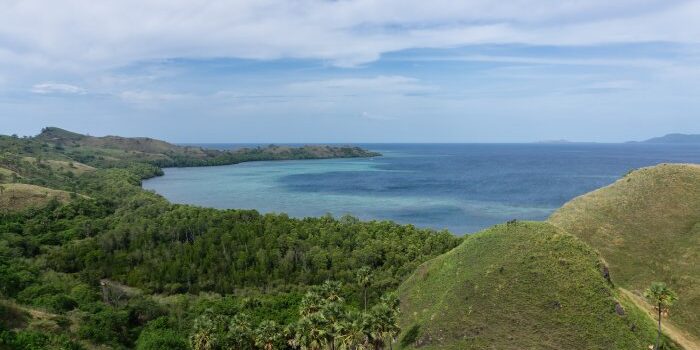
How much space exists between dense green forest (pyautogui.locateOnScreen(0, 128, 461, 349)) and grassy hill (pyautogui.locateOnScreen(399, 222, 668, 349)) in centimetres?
1053

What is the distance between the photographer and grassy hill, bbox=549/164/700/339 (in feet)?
266

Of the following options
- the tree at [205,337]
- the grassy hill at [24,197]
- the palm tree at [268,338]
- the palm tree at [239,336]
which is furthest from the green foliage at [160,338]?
the grassy hill at [24,197]

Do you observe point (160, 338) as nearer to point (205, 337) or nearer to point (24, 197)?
point (205, 337)

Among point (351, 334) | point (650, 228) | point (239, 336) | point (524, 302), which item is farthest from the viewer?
point (650, 228)

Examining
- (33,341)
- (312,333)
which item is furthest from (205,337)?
(33,341)

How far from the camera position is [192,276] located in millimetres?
105688

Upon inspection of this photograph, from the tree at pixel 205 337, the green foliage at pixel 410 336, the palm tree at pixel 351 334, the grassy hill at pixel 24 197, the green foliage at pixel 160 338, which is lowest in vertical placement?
the green foliage at pixel 160 338

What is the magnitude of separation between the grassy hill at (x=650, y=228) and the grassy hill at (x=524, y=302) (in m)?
18.4

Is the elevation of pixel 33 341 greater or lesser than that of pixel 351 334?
lesser

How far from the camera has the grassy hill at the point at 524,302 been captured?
60062 millimetres

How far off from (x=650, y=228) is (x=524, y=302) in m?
47.9

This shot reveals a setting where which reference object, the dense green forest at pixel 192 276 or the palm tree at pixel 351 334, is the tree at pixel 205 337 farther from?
the palm tree at pixel 351 334

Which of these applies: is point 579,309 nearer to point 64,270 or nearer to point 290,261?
point 290,261

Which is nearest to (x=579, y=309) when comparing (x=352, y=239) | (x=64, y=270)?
(x=352, y=239)
